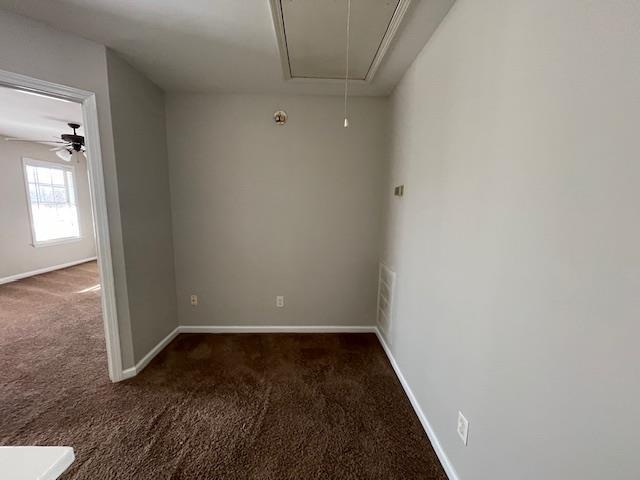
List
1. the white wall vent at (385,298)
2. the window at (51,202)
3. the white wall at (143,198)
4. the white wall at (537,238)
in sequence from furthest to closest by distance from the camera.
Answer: the window at (51,202) < the white wall vent at (385,298) < the white wall at (143,198) < the white wall at (537,238)

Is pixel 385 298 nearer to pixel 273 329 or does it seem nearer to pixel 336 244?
pixel 336 244

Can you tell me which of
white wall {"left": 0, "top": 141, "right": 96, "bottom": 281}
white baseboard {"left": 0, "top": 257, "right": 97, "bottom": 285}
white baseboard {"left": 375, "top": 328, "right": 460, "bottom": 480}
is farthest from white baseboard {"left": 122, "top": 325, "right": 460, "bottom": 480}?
white wall {"left": 0, "top": 141, "right": 96, "bottom": 281}

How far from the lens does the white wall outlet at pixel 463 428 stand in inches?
46.9

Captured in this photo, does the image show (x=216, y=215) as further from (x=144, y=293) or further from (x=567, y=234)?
(x=567, y=234)

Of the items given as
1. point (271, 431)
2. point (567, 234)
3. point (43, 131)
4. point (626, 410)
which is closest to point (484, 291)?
point (567, 234)

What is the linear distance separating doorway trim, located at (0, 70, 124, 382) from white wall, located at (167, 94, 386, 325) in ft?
2.51

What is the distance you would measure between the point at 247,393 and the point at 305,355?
63 cm

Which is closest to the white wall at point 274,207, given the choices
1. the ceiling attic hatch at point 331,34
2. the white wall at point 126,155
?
the white wall at point 126,155

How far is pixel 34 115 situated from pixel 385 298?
4901 mm

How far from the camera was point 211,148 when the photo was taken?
2516 millimetres

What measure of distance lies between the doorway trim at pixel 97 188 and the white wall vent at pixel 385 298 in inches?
87.1

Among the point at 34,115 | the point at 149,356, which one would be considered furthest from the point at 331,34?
the point at 34,115

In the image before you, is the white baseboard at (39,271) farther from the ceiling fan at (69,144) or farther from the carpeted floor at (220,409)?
the carpeted floor at (220,409)

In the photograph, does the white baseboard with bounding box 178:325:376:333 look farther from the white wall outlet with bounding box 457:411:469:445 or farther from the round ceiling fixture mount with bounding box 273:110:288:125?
the round ceiling fixture mount with bounding box 273:110:288:125
